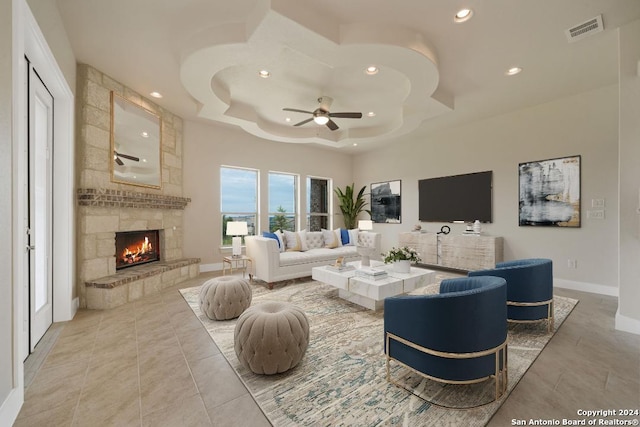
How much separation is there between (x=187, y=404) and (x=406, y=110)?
486 centimetres

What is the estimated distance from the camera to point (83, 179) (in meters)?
3.40

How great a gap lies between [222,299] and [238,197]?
11.9 ft

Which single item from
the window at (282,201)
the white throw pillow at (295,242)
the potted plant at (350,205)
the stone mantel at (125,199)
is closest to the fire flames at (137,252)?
the stone mantel at (125,199)

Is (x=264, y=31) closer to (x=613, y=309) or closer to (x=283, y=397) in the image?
Result: (x=283, y=397)

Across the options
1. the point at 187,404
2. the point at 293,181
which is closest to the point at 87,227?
the point at 187,404

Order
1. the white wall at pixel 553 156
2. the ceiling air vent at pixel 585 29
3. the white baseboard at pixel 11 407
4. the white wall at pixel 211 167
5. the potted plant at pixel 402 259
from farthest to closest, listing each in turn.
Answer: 1. the white wall at pixel 211 167
2. the white wall at pixel 553 156
3. the potted plant at pixel 402 259
4. the ceiling air vent at pixel 585 29
5. the white baseboard at pixel 11 407

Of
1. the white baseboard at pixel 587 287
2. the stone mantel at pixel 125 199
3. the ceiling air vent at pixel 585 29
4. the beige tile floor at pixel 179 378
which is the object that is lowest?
the beige tile floor at pixel 179 378

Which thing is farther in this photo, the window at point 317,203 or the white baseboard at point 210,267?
the window at point 317,203

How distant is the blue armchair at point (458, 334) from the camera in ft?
5.20

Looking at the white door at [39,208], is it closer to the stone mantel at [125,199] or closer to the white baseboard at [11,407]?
the stone mantel at [125,199]

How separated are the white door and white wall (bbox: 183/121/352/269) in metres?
2.48

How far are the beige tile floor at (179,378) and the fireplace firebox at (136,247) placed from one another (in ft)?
4.54

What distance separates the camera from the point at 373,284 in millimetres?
3023

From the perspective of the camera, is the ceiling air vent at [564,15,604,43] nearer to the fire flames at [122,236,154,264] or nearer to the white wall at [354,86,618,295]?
the white wall at [354,86,618,295]
